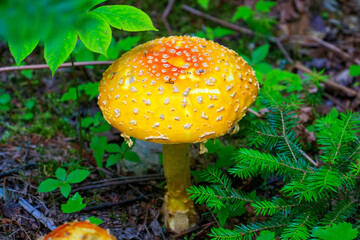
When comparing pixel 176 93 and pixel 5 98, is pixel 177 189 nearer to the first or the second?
pixel 176 93

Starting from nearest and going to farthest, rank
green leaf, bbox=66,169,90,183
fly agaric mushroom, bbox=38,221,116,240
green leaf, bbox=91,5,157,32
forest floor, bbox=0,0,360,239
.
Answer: fly agaric mushroom, bbox=38,221,116,240 → green leaf, bbox=91,5,157,32 → green leaf, bbox=66,169,90,183 → forest floor, bbox=0,0,360,239

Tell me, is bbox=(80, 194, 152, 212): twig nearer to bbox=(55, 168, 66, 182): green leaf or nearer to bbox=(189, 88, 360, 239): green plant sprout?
bbox=(55, 168, 66, 182): green leaf

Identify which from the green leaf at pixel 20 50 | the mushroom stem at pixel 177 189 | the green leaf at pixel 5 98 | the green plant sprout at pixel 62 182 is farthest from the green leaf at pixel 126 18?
the green leaf at pixel 5 98

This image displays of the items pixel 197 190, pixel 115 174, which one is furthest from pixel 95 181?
pixel 197 190

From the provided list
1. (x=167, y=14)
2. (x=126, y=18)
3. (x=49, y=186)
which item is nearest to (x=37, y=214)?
(x=49, y=186)

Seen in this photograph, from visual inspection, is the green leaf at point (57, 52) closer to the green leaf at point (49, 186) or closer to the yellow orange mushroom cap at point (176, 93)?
the yellow orange mushroom cap at point (176, 93)

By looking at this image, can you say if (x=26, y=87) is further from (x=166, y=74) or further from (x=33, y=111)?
(x=166, y=74)

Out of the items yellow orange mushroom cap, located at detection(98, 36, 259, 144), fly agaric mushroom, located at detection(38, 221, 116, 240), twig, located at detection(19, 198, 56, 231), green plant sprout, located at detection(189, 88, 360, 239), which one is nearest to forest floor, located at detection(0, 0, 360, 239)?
twig, located at detection(19, 198, 56, 231)
